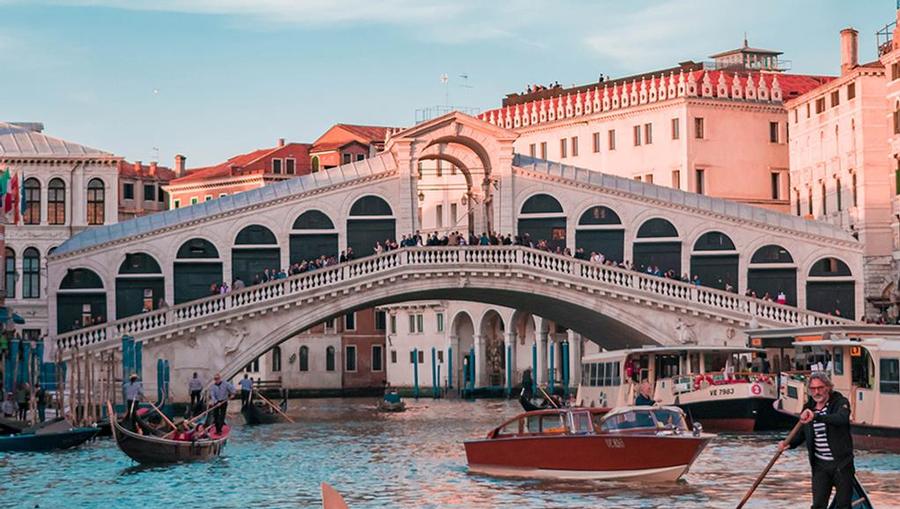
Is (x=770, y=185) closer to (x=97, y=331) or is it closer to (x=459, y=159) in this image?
(x=459, y=159)

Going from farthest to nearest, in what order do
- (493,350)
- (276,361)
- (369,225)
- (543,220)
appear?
(276,361), (493,350), (543,220), (369,225)

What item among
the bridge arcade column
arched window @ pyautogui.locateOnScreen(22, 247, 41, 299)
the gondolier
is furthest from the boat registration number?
the bridge arcade column

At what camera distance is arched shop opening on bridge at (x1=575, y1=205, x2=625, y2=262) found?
50938 millimetres

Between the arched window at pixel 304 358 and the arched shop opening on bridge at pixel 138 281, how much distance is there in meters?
31.0

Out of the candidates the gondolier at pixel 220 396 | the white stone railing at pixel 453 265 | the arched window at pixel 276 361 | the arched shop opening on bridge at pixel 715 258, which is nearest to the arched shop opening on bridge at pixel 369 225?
the white stone railing at pixel 453 265

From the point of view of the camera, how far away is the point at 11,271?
53406 millimetres

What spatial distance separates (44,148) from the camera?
2116 inches

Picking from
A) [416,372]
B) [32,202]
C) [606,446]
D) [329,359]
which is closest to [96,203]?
[32,202]

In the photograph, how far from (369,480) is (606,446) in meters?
4.38

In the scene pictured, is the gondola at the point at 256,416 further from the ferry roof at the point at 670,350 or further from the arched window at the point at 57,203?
the arched window at the point at 57,203

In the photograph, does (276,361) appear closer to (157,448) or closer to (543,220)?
(543,220)

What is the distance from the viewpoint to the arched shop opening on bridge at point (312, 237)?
49719 mm

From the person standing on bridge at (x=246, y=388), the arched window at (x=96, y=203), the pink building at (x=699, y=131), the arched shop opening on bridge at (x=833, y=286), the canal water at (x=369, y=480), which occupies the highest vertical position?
the pink building at (x=699, y=131)

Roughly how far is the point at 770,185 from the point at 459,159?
17.7 metres
